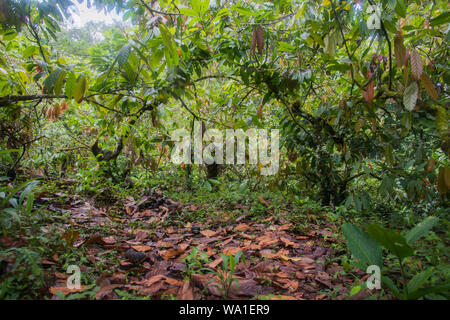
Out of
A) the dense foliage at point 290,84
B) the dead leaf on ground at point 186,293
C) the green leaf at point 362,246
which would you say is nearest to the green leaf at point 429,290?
the dense foliage at point 290,84

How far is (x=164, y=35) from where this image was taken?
1.10 meters

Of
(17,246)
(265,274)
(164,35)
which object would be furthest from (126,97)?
(265,274)

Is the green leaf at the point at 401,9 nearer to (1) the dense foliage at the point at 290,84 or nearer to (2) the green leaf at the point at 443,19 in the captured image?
(1) the dense foliage at the point at 290,84

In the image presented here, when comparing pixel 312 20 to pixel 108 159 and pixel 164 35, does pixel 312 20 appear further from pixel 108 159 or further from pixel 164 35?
pixel 108 159

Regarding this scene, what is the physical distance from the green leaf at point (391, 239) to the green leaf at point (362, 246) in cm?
9

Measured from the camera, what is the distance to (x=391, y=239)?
0.91 m

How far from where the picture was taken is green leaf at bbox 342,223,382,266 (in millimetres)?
1004

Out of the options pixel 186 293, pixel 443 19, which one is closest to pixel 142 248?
pixel 186 293

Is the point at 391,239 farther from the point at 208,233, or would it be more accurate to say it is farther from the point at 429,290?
the point at 208,233
